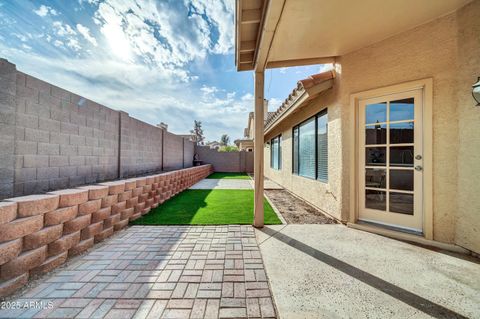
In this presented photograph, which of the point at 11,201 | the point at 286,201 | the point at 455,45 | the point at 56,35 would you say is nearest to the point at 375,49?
the point at 455,45

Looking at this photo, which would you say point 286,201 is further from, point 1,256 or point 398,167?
point 1,256

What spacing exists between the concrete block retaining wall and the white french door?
493cm

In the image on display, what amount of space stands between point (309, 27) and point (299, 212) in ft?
13.5

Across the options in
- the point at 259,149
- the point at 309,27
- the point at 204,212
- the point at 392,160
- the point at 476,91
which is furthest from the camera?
the point at 204,212

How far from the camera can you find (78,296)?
6.38 ft

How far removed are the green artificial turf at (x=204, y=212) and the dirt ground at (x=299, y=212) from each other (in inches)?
12.8

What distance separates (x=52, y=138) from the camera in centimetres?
301

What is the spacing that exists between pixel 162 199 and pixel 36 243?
3.61m

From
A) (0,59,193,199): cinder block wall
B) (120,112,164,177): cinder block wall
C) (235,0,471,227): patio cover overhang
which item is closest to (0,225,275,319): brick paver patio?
Answer: (0,59,193,199): cinder block wall

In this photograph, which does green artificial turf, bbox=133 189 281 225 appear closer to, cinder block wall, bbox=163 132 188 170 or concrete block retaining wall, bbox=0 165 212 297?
concrete block retaining wall, bbox=0 165 212 297

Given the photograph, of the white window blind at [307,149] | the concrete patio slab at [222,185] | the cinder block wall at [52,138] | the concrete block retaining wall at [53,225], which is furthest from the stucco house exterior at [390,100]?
the concrete patio slab at [222,185]

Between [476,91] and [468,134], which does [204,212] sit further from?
[476,91]

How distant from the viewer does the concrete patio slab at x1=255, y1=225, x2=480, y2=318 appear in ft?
5.91

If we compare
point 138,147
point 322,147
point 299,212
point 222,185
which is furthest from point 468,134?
point 222,185
